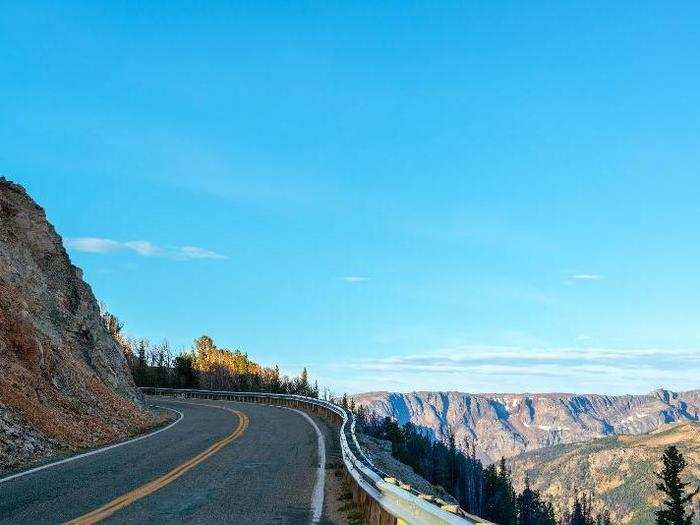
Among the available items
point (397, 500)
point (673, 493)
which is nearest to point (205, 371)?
point (673, 493)

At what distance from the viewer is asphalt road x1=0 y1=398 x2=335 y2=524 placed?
32.4 feet

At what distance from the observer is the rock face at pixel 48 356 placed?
18.5 metres

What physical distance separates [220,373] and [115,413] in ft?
340

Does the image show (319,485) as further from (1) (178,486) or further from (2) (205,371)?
(2) (205,371)

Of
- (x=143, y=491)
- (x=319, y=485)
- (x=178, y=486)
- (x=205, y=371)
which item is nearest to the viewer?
(x=143, y=491)

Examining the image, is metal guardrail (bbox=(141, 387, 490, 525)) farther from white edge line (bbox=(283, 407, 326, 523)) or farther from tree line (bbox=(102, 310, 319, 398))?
tree line (bbox=(102, 310, 319, 398))

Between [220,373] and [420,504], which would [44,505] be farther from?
[220,373]

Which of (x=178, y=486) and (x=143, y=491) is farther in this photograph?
(x=178, y=486)

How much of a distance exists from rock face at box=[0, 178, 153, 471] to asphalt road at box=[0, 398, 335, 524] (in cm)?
208

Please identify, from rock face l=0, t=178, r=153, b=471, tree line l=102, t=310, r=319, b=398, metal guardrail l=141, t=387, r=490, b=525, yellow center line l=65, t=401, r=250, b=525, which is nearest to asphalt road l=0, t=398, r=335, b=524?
yellow center line l=65, t=401, r=250, b=525

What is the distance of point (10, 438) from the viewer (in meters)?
16.5

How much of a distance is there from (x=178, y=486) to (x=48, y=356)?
1386 centimetres

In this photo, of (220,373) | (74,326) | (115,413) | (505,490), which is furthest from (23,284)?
(505,490)

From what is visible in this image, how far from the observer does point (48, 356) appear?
23.9 m
